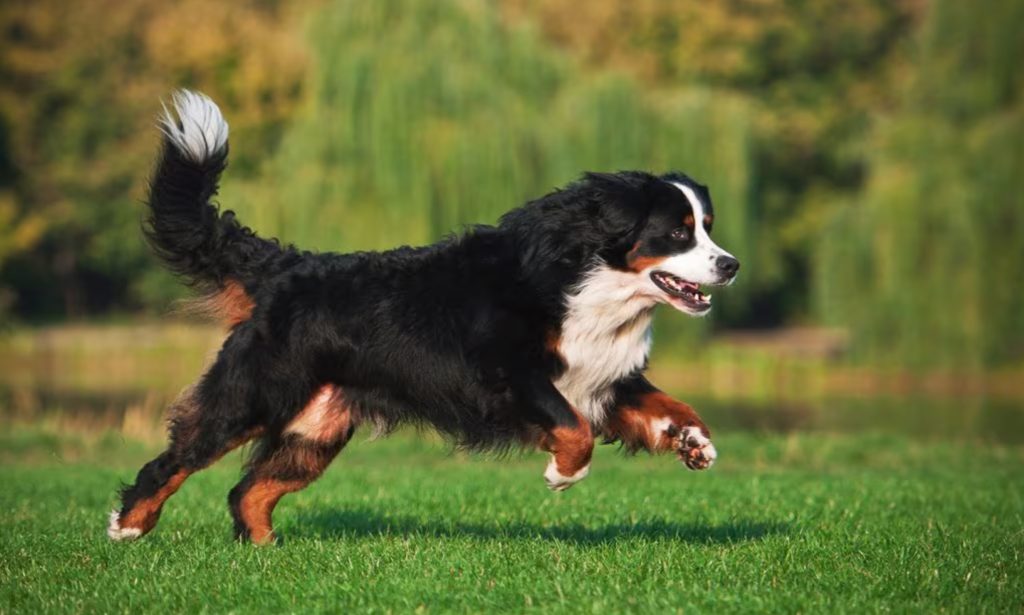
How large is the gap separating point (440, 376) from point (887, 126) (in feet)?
83.1

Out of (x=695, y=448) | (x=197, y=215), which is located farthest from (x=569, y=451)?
(x=197, y=215)

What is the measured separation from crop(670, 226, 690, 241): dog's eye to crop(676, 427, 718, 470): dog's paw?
1.10 meters

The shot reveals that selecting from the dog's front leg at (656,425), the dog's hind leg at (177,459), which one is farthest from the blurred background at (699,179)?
the dog's front leg at (656,425)

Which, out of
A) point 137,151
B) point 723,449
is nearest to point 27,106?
point 137,151

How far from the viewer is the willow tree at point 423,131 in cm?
2880

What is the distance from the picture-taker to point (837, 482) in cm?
1272

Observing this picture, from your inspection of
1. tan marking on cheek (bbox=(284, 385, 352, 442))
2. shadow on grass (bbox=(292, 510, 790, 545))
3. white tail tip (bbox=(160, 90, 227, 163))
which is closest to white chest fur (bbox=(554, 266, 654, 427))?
shadow on grass (bbox=(292, 510, 790, 545))

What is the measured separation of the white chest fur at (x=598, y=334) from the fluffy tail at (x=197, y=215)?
1.87m

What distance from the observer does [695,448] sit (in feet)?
25.8

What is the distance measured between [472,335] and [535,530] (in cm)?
178

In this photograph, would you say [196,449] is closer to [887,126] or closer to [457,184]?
[457,184]

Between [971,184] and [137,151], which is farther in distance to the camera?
[137,151]

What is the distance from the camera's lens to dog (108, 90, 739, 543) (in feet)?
25.9

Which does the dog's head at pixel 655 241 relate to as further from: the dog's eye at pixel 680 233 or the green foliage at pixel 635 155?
the green foliage at pixel 635 155
